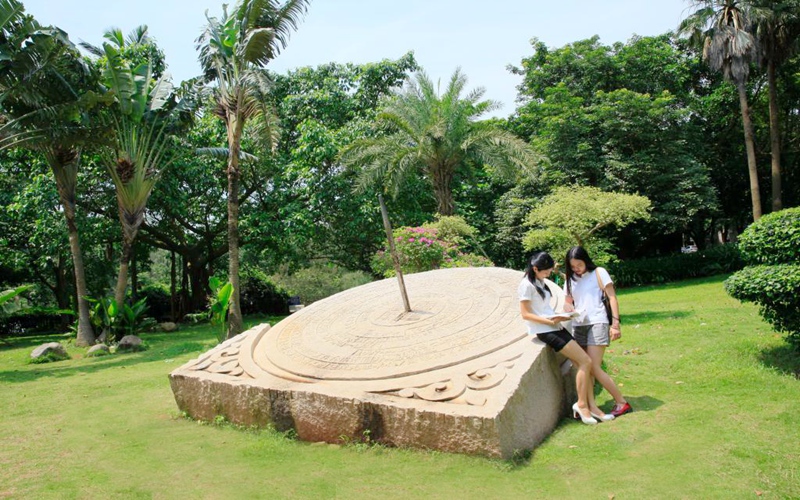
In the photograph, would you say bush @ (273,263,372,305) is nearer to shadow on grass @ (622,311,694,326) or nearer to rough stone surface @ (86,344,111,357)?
rough stone surface @ (86,344,111,357)

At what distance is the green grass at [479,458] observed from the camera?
11.0 ft

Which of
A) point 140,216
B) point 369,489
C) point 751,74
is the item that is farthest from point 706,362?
point 751,74

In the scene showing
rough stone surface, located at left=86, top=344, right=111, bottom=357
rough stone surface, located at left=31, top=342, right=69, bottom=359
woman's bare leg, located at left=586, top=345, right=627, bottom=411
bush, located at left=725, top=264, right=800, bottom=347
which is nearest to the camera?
woman's bare leg, located at left=586, top=345, right=627, bottom=411

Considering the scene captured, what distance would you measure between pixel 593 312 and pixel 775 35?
57.2 ft

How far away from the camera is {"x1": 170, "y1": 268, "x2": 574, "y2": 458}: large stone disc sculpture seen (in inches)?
153

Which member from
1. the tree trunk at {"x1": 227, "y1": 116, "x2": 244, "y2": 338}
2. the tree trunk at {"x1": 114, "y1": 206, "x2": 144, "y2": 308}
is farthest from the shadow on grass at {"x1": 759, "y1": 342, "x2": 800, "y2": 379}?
the tree trunk at {"x1": 114, "y1": 206, "x2": 144, "y2": 308}

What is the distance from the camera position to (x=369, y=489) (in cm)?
350

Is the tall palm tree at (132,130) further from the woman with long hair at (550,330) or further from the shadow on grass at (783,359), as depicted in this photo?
the shadow on grass at (783,359)

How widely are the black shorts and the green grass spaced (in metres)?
0.61

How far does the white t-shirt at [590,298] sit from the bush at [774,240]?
2103 millimetres

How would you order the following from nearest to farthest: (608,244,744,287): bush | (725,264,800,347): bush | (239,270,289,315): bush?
(725,264,800,347): bush < (608,244,744,287): bush < (239,270,289,315): bush

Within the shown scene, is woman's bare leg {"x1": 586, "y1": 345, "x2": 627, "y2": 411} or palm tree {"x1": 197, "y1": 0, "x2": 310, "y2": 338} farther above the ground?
palm tree {"x1": 197, "y1": 0, "x2": 310, "y2": 338}

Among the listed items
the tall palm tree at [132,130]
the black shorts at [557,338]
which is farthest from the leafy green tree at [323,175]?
the black shorts at [557,338]

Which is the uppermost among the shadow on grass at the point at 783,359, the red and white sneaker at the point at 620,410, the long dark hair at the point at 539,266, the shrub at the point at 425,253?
the shrub at the point at 425,253
